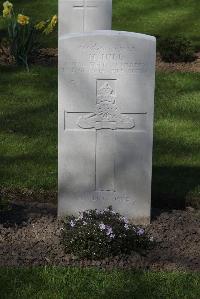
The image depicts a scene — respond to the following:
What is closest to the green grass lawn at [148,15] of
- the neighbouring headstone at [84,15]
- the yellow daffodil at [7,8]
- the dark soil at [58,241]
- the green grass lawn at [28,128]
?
the yellow daffodil at [7,8]

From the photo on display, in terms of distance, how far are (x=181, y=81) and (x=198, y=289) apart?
6597 mm

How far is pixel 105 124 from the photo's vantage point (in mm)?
6207

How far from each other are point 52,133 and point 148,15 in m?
8.24

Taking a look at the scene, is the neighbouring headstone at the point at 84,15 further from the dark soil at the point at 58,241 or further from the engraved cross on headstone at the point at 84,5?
the dark soil at the point at 58,241

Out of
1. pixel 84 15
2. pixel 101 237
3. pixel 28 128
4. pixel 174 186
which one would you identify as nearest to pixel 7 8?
pixel 84 15

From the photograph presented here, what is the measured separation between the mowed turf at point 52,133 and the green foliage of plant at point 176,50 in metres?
1.05

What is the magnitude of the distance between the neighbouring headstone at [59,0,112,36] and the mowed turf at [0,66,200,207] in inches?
33.7

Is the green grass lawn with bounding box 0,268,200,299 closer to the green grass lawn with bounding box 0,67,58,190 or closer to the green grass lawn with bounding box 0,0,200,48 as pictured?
the green grass lawn with bounding box 0,67,58,190

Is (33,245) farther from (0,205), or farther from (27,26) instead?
(27,26)

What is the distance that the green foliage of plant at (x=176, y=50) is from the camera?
12812 millimetres

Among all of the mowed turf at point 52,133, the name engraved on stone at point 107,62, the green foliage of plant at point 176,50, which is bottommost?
the mowed turf at point 52,133

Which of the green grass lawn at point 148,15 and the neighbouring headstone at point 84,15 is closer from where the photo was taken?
the neighbouring headstone at point 84,15

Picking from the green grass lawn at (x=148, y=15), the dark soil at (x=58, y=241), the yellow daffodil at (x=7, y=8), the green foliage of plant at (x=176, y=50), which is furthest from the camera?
the green grass lawn at (x=148, y=15)

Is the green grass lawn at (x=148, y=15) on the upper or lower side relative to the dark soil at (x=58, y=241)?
upper
